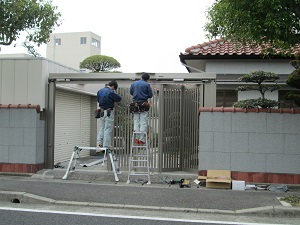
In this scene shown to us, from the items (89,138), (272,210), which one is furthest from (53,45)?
(272,210)

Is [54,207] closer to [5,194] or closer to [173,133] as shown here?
[5,194]

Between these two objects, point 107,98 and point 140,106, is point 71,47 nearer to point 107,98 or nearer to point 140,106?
point 107,98

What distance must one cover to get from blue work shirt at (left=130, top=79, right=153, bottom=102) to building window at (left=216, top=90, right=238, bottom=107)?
402 cm

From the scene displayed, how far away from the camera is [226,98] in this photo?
12516 millimetres

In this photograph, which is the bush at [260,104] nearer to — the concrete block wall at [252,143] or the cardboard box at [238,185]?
the concrete block wall at [252,143]

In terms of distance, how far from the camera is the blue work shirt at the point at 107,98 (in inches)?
376

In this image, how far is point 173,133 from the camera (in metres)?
10.0

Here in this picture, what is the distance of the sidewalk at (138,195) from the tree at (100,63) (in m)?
33.1

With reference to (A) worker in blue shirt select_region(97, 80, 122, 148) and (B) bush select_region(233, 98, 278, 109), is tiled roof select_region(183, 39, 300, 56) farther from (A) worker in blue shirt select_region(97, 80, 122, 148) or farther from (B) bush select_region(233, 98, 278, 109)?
(A) worker in blue shirt select_region(97, 80, 122, 148)

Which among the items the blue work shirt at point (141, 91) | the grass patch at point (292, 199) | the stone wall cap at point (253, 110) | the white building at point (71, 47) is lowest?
the grass patch at point (292, 199)

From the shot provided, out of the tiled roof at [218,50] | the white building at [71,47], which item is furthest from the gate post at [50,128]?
the white building at [71,47]

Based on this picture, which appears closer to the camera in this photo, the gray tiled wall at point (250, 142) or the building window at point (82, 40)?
the gray tiled wall at point (250, 142)

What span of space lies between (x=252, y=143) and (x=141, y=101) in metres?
2.96

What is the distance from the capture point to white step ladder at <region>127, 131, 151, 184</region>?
9086mm
